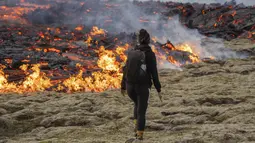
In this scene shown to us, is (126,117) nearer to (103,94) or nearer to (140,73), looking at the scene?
(140,73)

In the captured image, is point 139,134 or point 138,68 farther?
point 139,134

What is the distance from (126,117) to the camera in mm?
10766

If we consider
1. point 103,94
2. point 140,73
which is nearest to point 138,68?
point 140,73

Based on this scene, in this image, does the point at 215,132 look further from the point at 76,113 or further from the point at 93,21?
the point at 93,21

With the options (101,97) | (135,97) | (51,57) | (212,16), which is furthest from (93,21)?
(135,97)

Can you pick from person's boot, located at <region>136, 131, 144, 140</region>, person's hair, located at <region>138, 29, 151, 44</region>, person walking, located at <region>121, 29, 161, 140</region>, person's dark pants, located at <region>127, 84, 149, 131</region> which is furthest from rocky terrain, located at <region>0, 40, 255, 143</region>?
person's hair, located at <region>138, 29, 151, 44</region>

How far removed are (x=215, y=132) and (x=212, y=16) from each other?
273 ft

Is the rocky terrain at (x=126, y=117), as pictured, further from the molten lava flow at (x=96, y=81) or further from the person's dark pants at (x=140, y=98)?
the molten lava flow at (x=96, y=81)

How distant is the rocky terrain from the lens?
7.98m

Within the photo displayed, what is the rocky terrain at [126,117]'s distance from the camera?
314 inches

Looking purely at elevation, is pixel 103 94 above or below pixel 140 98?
below

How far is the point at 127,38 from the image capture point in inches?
1597

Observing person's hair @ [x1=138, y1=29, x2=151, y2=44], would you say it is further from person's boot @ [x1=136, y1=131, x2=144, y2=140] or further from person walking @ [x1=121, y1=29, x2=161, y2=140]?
person's boot @ [x1=136, y1=131, x2=144, y2=140]

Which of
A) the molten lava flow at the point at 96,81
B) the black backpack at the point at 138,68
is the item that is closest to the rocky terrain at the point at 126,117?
the black backpack at the point at 138,68
